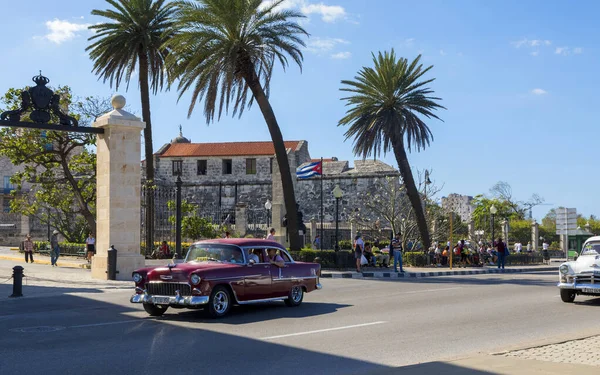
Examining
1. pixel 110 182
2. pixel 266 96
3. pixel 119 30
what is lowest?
pixel 110 182

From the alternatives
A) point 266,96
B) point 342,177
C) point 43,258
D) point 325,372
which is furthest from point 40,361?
point 342,177

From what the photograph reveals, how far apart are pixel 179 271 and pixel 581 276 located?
8.85 m

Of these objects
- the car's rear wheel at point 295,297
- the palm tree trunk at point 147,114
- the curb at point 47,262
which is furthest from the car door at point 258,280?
the palm tree trunk at point 147,114

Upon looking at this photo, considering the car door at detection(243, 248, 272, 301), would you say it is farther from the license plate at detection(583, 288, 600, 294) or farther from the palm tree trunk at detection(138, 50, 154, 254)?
the palm tree trunk at detection(138, 50, 154, 254)

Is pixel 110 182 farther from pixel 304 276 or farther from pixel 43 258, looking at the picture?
pixel 43 258

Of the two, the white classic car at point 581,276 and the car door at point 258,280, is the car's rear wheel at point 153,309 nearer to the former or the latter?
the car door at point 258,280

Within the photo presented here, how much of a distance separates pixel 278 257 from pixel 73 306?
15.8 feet

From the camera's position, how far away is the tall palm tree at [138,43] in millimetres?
32594

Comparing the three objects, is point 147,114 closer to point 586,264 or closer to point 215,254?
point 215,254

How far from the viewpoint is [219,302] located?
41.3ft

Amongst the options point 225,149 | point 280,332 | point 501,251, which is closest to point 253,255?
point 280,332

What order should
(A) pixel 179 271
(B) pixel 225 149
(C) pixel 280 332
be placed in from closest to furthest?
(C) pixel 280 332
(A) pixel 179 271
(B) pixel 225 149

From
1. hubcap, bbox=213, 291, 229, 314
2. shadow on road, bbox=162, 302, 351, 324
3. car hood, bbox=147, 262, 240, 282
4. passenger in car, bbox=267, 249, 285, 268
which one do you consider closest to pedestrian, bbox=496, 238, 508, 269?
shadow on road, bbox=162, 302, 351, 324

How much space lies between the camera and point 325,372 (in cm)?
778
